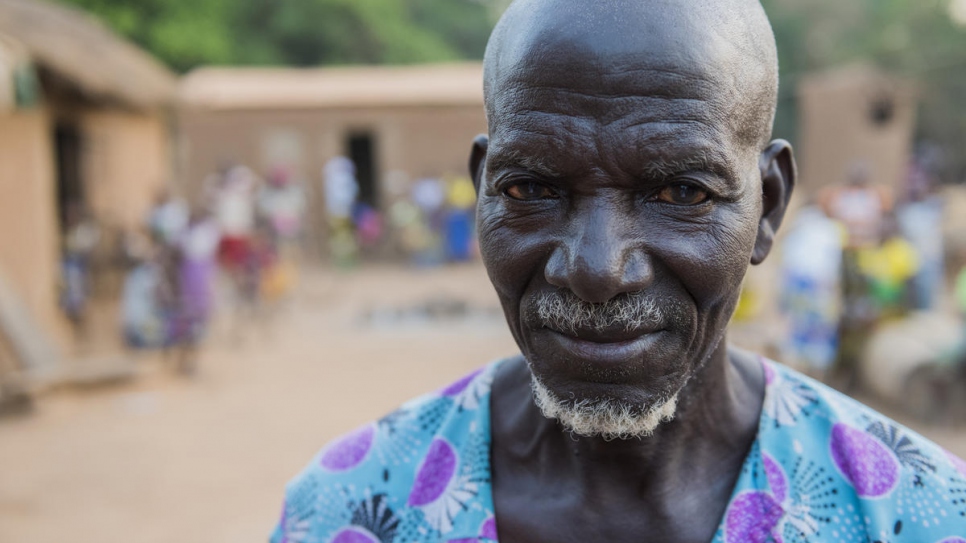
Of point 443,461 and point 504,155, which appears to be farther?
point 443,461

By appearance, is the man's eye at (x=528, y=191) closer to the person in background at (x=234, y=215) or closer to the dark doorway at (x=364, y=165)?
the person in background at (x=234, y=215)

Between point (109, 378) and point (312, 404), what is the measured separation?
1905mm

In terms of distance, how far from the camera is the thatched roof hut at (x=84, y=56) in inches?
308

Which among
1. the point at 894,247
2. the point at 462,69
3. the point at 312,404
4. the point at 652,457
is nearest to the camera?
the point at 652,457

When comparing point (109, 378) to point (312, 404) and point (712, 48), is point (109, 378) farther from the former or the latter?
point (712, 48)

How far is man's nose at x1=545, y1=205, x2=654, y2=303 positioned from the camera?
119cm

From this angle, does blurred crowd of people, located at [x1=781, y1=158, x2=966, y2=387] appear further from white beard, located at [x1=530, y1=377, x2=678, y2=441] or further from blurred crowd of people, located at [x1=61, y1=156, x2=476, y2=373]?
white beard, located at [x1=530, y1=377, x2=678, y2=441]

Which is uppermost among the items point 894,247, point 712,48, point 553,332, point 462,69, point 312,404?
point 462,69

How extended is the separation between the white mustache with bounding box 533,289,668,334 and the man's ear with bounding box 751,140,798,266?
0.29m

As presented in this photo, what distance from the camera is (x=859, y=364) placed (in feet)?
22.8

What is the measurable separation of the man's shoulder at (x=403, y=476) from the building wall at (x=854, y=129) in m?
16.1

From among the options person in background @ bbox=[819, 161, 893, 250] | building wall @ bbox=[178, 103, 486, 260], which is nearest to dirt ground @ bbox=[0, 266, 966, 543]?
person in background @ bbox=[819, 161, 893, 250]

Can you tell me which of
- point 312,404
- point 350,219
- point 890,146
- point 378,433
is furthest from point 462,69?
point 378,433

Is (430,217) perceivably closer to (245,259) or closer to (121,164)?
(245,259)
